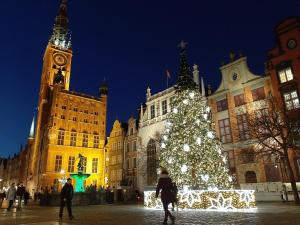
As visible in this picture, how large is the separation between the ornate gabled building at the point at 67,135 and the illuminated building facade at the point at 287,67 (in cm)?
4227

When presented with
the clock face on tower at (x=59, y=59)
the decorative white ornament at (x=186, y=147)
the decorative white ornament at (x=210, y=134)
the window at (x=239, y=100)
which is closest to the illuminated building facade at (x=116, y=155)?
the window at (x=239, y=100)

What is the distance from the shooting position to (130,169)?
154 ft

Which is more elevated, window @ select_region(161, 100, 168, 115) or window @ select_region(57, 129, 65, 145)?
window @ select_region(161, 100, 168, 115)

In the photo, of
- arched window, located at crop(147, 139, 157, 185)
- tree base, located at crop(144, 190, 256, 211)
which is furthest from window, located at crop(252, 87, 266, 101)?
arched window, located at crop(147, 139, 157, 185)

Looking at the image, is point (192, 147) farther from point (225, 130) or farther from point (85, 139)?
point (85, 139)

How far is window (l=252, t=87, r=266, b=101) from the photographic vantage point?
1198 inches

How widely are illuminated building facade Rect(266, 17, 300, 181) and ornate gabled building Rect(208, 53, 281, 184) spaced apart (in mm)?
1371

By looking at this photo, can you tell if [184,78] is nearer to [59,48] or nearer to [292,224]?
[292,224]

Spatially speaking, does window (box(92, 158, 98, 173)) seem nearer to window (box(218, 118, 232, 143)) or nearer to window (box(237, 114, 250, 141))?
window (box(218, 118, 232, 143))

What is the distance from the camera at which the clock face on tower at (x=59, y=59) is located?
74.4 meters

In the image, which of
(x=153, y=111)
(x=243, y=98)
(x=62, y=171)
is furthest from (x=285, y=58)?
(x=62, y=171)

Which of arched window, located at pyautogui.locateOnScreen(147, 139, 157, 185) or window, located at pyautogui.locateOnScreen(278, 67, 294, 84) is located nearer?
window, located at pyautogui.locateOnScreen(278, 67, 294, 84)

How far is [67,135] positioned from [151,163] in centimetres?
2350

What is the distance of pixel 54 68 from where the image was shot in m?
72.8
